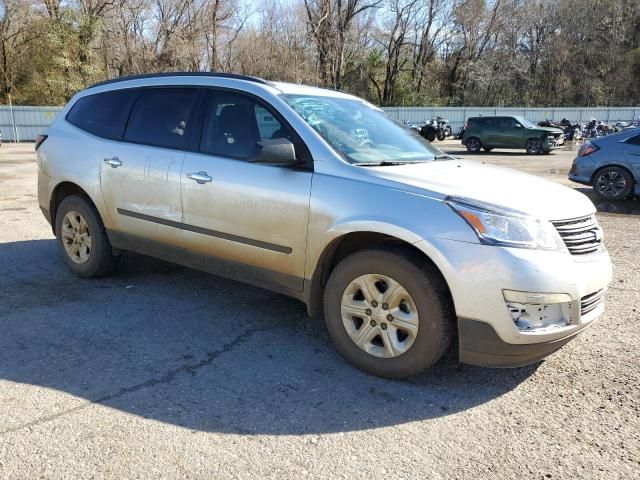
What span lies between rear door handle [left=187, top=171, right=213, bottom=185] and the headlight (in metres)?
1.88

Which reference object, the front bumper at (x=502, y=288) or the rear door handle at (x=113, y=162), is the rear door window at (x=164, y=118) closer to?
the rear door handle at (x=113, y=162)

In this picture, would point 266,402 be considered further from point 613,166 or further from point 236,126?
point 613,166

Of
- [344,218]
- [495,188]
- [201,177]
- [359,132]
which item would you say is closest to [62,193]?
[201,177]

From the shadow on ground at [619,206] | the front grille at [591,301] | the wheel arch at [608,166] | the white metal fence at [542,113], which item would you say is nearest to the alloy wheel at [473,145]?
the shadow on ground at [619,206]

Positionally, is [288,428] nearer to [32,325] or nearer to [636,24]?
[32,325]

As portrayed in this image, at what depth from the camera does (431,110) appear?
39.8 meters

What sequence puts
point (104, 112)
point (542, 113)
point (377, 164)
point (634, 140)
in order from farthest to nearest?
point (542, 113), point (634, 140), point (104, 112), point (377, 164)

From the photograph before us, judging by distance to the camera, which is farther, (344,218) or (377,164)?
(377,164)

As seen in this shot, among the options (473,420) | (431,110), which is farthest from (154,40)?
(473,420)

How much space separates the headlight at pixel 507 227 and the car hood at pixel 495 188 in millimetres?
61

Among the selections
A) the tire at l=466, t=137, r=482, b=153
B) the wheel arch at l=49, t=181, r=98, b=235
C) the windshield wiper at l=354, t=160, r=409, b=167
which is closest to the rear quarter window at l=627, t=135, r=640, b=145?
the windshield wiper at l=354, t=160, r=409, b=167

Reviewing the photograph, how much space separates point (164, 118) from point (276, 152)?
5.06ft

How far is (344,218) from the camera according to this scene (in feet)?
11.5

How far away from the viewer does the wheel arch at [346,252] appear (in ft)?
11.0
